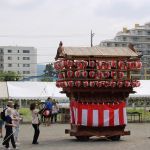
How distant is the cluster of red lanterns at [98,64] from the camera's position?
779 inches

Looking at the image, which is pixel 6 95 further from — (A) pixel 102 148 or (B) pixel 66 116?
(A) pixel 102 148

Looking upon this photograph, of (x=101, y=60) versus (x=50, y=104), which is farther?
(x=50, y=104)

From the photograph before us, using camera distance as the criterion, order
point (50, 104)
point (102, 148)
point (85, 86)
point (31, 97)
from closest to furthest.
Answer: point (102, 148), point (85, 86), point (50, 104), point (31, 97)

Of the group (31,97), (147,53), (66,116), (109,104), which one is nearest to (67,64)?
(109,104)

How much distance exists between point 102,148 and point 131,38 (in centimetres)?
17061

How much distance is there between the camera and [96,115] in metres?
20.5

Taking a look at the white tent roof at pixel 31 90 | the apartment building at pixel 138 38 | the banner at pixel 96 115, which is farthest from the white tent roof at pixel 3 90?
the apartment building at pixel 138 38

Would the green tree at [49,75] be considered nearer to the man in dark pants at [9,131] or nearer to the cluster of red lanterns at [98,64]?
the cluster of red lanterns at [98,64]

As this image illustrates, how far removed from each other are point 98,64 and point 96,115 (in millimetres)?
2062

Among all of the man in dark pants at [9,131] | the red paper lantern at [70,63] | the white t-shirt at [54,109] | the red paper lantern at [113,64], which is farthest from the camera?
the white t-shirt at [54,109]

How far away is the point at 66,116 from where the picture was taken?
3603 centimetres

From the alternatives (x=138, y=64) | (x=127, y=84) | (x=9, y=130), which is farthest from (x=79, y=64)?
(x=9, y=130)

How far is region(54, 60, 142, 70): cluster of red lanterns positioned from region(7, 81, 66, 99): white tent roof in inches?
712

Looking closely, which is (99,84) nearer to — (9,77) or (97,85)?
(97,85)
